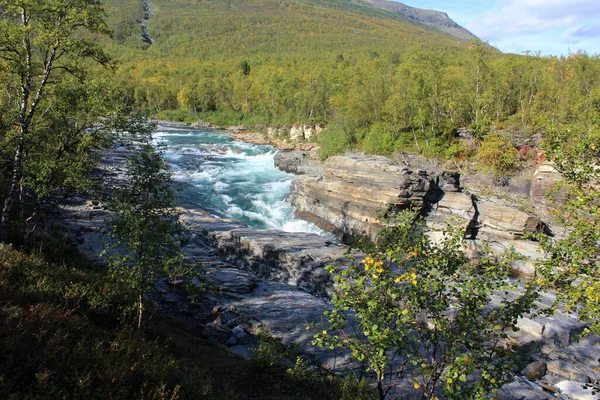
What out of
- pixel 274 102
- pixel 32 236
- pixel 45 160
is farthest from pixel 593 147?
pixel 274 102

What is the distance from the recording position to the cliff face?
25375 millimetres

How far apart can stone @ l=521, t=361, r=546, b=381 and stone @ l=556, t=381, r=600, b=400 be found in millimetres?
667

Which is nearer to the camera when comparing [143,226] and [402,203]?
[143,226]

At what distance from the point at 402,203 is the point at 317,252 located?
9296mm

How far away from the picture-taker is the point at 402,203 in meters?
27.5

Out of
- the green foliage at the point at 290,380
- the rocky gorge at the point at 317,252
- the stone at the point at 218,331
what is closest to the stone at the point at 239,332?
the rocky gorge at the point at 317,252

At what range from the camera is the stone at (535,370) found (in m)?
14.1

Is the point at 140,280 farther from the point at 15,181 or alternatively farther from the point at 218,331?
the point at 15,181

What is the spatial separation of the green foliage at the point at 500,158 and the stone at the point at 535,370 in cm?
2039

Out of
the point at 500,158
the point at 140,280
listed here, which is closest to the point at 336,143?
the point at 500,158

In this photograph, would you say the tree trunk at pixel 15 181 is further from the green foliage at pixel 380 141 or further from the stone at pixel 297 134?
the stone at pixel 297 134

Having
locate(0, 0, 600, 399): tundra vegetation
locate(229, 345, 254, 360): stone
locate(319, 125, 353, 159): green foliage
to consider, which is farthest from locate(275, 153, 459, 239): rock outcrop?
locate(229, 345, 254, 360): stone

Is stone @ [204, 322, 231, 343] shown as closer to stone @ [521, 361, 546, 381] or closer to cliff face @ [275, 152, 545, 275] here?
stone @ [521, 361, 546, 381]

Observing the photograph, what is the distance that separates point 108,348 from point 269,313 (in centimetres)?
876
